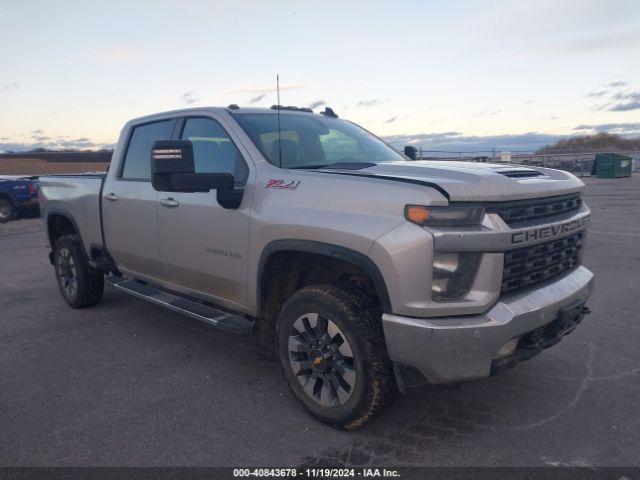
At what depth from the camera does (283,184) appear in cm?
352

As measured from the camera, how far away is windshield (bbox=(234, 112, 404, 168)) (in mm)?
3973

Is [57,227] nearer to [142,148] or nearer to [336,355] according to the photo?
[142,148]

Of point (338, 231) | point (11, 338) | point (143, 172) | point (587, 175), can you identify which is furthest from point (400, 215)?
point (587, 175)

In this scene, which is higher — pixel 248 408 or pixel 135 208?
pixel 135 208

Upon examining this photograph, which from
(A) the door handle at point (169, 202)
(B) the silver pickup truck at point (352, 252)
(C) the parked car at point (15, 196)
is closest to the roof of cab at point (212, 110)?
(B) the silver pickup truck at point (352, 252)

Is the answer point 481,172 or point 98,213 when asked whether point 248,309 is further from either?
point 98,213

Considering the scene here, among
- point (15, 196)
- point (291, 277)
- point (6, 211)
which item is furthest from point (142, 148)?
point (6, 211)

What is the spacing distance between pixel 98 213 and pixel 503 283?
4012 millimetres

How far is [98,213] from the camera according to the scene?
543 cm

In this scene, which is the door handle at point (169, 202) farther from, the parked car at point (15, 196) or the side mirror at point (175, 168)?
the parked car at point (15, 196)

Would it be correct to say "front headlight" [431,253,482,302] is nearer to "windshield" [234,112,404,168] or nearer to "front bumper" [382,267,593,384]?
"front bumper" [382,267,593,384]

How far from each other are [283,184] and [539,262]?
160 centimetres

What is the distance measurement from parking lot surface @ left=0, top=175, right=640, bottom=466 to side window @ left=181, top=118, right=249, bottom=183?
1531 mm

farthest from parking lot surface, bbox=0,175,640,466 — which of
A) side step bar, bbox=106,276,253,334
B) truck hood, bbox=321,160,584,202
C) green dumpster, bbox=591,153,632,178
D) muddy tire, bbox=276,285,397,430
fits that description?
green dumpster, bbox=591,153,632,178
